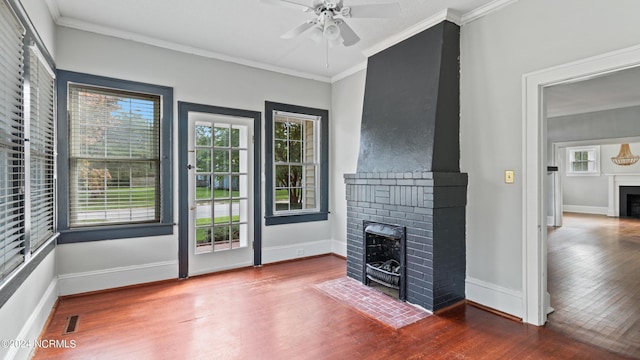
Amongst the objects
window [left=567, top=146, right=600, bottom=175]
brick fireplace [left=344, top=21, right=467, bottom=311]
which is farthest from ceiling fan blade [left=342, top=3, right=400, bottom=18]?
window [left=567, top=146, right=600, bottom=175]

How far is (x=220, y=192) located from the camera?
449 cm

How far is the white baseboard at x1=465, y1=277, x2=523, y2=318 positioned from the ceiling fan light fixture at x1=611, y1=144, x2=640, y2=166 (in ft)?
34.3

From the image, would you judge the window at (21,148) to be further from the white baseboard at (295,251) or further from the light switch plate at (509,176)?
the light switch plate at (509,176)

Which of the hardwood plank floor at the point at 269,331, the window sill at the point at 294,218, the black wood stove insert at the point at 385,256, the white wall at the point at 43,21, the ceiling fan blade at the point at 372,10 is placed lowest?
the hardwood plank floor at the point at 269,331

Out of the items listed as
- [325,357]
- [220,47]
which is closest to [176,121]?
[220,47]

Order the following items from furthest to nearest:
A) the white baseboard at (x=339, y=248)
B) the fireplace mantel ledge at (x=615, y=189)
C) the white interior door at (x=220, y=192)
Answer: the fireplace mantel ledge at (x=615, y=189) → the white baseboard at (x=339, y=248) → the white interior door at (x=220, y=192)

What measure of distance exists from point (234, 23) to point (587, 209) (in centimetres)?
1289

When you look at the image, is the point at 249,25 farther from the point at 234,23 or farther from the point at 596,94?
the point at 596,94

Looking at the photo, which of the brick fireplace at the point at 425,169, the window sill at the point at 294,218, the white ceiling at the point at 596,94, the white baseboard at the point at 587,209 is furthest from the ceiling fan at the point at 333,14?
the white baseboard at the point at 587,209

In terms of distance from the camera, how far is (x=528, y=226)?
290 centimetres

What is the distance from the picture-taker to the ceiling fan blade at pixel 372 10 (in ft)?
7.81

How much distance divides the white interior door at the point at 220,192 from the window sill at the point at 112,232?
1.25 feet

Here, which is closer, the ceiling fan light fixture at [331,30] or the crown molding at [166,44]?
the ceiling fan light fixture at [331,30]

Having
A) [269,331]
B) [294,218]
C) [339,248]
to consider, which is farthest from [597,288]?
[294,218]
